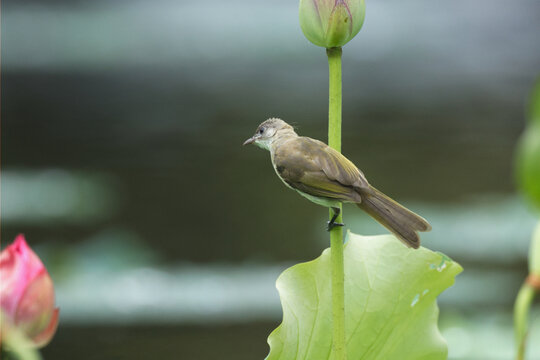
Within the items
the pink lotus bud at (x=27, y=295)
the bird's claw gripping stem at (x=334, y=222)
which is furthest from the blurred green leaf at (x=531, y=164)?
the pink lotus bud at (x=27, y=295)

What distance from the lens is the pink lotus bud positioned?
270mm

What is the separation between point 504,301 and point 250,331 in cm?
116

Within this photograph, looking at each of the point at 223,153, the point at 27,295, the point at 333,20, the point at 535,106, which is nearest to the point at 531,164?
the point at 535,106

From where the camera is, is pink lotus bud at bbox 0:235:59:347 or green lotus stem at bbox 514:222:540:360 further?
green lotus stem at bbox 514:222:540:360

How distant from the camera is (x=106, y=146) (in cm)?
461

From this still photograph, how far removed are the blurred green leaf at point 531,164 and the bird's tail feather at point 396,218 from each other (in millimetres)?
70

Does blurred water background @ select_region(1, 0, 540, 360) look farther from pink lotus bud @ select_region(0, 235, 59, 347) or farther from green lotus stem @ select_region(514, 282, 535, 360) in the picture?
pink lotus bud @ select_region(0, 235, 59, 347)

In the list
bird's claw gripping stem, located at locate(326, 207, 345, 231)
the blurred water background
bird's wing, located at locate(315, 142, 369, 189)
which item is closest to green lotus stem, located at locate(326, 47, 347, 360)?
bird's claw gripping stem, located at locate(326, 207, 345, 231)

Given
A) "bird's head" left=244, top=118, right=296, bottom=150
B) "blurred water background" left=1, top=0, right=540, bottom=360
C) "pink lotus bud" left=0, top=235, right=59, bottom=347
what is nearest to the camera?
"pink lotus bud" left=0, top=235, right=59, bottom=347

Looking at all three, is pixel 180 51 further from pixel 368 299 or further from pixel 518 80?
pixel 368 299

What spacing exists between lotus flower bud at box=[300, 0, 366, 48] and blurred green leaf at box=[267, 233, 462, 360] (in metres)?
0.12

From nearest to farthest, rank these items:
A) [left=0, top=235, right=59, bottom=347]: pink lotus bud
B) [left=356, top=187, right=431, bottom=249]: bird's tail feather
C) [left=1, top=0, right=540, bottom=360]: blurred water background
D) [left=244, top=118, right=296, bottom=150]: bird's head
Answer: [left=0, top=235, right=59, bottom=347]: pink lotus bud, [left=356, top=187, right=431, bottom=249]: bird's tail feather, [left=244, top=118, right=296, bottom=150]: bird's head, [left=1, top=0, right=540, bottom=360]: blurred water background

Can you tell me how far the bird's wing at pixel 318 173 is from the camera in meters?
0.46

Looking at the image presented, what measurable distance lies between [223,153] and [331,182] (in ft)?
13.6
